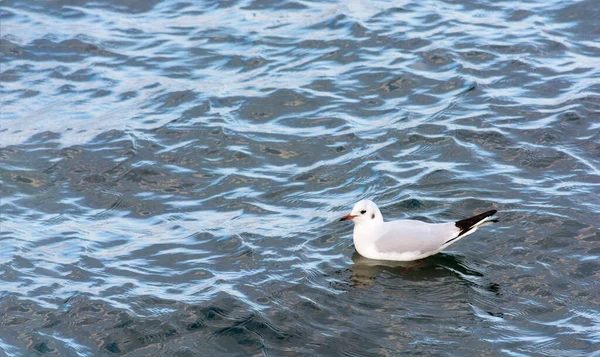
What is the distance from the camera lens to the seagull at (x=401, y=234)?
9766mm

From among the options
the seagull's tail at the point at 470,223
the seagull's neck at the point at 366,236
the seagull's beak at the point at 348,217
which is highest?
the seagull's tail at the point at 470,223

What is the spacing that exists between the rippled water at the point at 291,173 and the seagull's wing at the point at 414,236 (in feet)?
0.81

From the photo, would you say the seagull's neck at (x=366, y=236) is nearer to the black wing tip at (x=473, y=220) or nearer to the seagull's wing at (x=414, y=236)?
the seagull's wing at (x=414, y=236)

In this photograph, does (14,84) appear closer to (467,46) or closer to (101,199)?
(101,199)

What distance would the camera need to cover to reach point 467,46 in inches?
587

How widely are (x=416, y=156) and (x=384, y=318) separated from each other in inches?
143

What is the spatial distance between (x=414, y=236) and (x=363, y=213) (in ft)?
2.10

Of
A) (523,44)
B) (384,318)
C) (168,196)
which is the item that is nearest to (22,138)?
(168,196)

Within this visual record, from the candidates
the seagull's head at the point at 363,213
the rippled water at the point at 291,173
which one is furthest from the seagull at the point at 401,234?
the rippled water at the point at 291,173

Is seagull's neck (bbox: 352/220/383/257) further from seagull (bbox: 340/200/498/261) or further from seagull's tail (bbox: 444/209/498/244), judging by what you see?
seagull's tail (bbox: 444/209/498/244)

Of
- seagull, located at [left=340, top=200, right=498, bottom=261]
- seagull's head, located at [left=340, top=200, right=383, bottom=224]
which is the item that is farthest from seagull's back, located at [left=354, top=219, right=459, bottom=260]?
seagull's head, located at [left=340, top=200, right=383, bottom=224]

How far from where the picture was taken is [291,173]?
39.0ft

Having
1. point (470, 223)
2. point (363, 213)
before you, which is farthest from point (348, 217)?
point (470, 223)

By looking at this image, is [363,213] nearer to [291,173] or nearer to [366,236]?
[366,236]
